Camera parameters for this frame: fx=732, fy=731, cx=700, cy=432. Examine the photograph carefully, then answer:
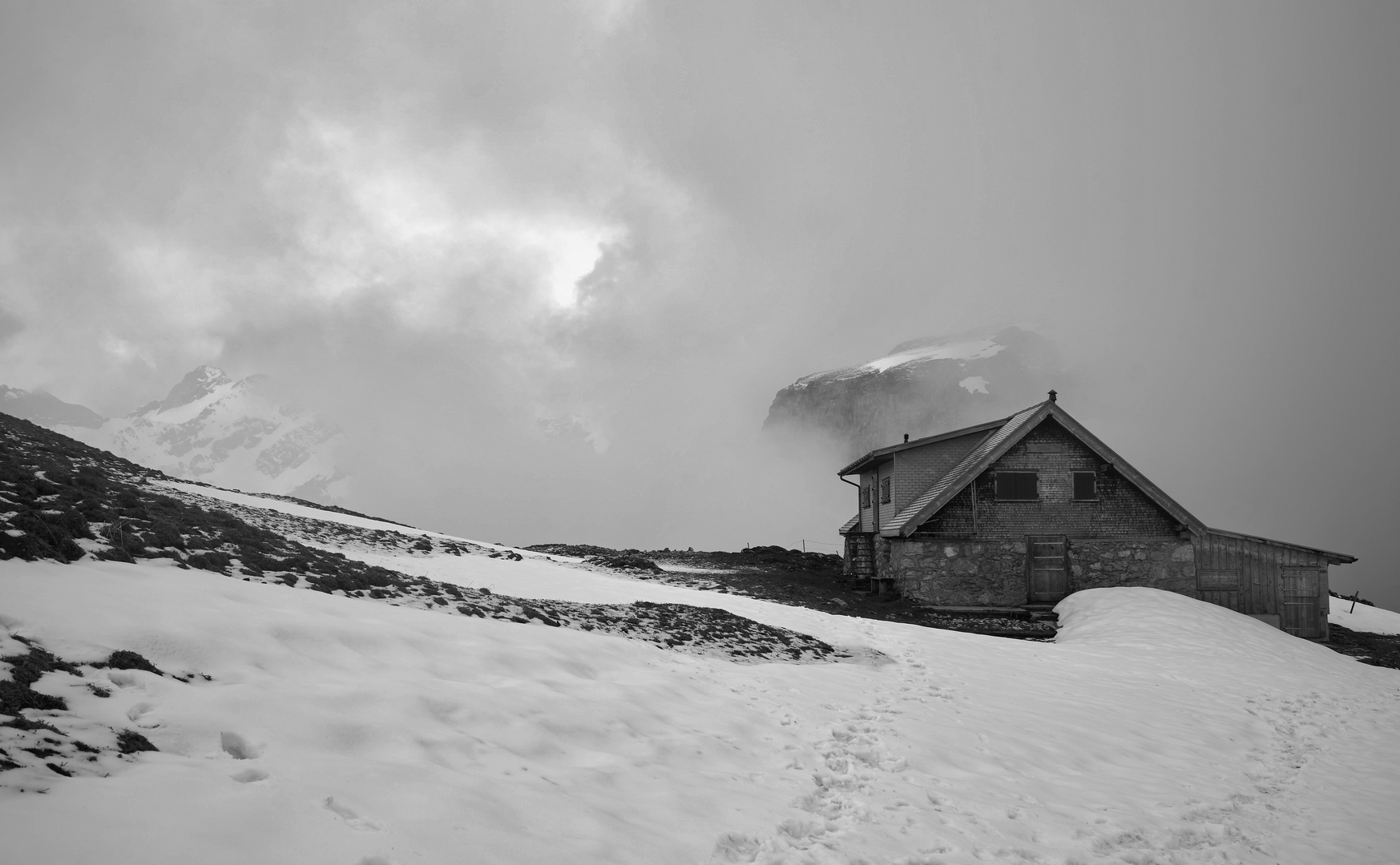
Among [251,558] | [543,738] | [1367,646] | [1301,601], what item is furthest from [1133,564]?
[251,558]

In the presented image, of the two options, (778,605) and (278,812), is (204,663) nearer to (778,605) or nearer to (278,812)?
(278,812)

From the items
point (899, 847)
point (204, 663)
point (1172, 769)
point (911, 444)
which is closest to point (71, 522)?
point (204, 663)

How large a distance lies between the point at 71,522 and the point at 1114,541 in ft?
92.8

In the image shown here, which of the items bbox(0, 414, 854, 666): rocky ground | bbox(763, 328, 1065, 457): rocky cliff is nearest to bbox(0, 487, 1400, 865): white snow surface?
bbox(0, 414, 854, 666): rocky ground

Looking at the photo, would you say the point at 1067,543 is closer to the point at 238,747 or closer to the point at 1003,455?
the point at 1003,455

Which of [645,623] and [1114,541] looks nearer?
[645,623]

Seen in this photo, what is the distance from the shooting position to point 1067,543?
26.1m

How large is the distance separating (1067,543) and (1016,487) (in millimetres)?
2590

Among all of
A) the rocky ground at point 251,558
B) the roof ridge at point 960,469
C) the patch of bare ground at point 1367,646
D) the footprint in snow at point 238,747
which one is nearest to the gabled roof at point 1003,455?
the roof ridge at point 960,469

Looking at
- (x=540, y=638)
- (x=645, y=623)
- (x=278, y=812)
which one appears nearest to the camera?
(x=278, y=812)

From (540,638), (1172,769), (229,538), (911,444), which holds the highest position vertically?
(911,444)

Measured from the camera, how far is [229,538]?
1098 centimetres

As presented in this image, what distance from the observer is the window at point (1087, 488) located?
26484 mm

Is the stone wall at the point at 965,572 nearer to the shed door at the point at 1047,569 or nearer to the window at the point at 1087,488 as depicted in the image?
the shed door at the point at 1047,569
